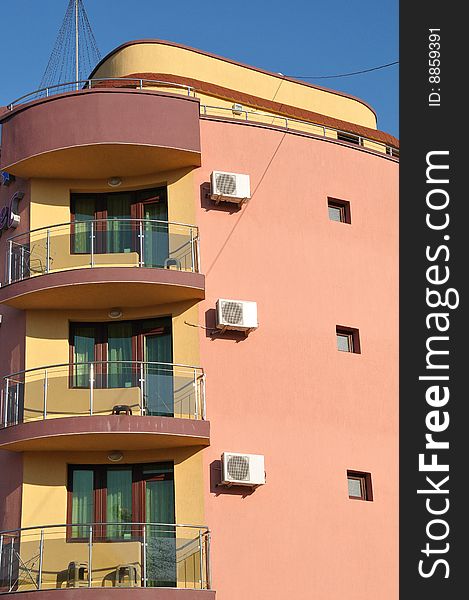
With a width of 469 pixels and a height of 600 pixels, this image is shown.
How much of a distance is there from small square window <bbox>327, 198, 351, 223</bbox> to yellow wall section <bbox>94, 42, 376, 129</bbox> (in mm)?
3833

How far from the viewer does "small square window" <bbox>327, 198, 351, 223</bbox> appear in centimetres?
2592

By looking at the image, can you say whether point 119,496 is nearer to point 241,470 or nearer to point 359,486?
point 241,470

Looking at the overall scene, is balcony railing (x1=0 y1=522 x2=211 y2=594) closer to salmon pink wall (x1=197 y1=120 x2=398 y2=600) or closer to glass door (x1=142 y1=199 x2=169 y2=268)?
salmon pink wall (x1=197 y1=120 x2=398 y2=600)

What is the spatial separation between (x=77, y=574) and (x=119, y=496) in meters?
2.45

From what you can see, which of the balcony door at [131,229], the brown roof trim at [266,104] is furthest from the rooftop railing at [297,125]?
the balcony door at [131,229]

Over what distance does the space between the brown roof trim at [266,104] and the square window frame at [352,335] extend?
5488mm

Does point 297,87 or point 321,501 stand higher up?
point 297,87

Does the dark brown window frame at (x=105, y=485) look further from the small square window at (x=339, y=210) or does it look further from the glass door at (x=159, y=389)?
the small square window at (x=339, y=210)

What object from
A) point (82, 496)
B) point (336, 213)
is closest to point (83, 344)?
point (82, 496)

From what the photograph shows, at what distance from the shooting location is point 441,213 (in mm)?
21297

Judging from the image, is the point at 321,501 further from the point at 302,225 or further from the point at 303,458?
the point at 302,225

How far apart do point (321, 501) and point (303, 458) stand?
0.91m

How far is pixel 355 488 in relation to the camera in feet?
79.3

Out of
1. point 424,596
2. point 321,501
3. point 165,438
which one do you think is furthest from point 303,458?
point 424,596
